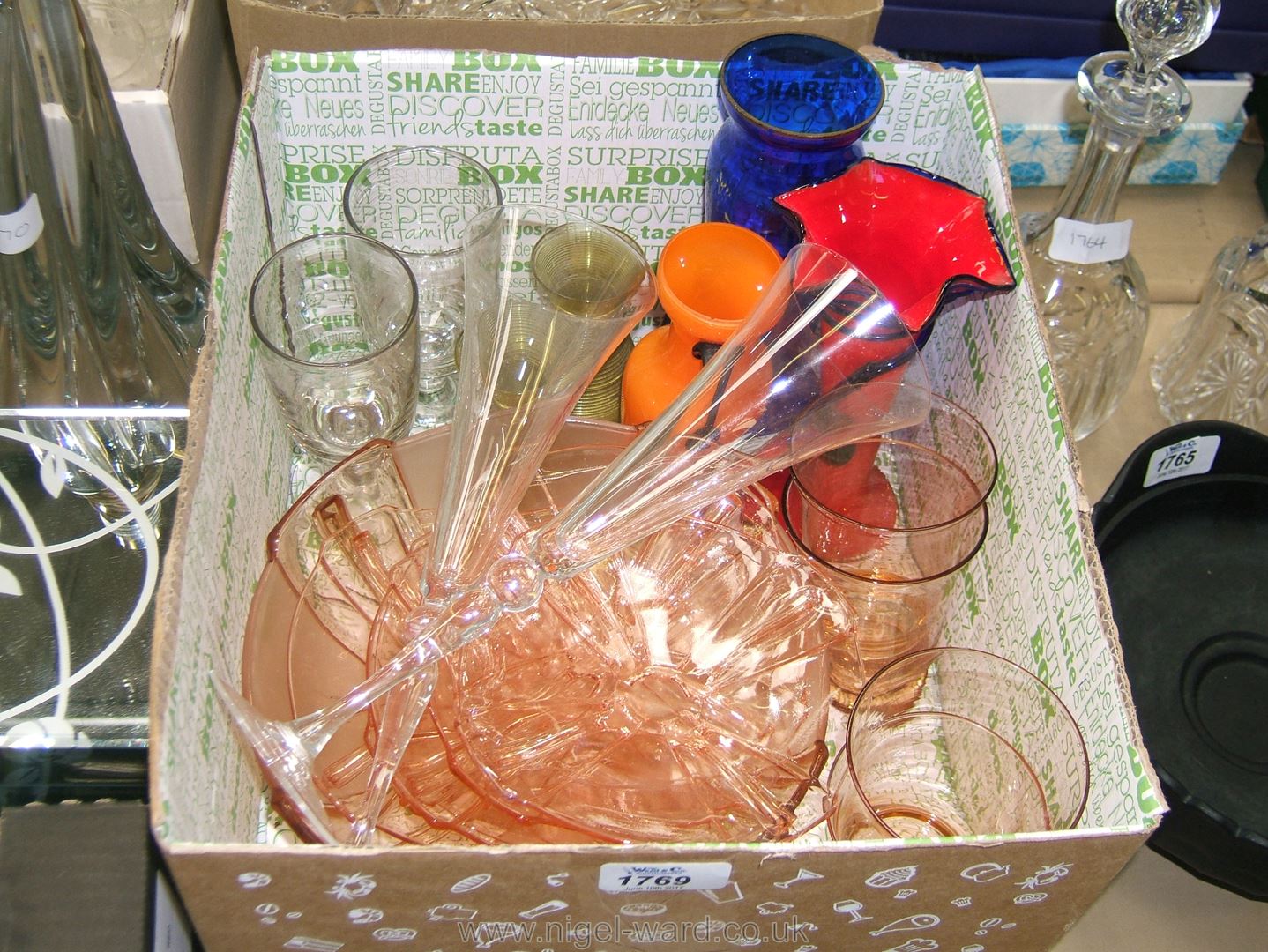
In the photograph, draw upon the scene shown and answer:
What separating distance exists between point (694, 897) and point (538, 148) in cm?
39

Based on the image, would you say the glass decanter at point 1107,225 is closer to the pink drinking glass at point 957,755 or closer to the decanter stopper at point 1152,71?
the decanter stopper at point 1152,71

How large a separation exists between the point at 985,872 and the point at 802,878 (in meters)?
0.06

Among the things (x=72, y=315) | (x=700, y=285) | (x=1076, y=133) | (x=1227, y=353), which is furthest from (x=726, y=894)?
(x=1076, y=133)

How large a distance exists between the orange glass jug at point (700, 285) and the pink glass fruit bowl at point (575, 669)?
37mm

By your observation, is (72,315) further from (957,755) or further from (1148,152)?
(1148,152)

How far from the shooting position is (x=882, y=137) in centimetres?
62

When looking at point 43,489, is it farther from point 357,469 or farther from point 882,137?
point 882,137

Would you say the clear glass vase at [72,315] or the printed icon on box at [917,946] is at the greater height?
the clear glass vase at [72,315]

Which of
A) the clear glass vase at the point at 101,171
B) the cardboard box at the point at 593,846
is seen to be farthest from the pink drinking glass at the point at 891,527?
the clear glass vase at the point at 101,171

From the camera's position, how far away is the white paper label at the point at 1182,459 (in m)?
0.59

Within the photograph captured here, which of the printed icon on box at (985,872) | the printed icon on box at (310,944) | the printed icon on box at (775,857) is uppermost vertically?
the printed icon on box at (775,857)

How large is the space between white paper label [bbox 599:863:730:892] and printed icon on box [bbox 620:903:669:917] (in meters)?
0.01

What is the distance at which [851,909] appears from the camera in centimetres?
39

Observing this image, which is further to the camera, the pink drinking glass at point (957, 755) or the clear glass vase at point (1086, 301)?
the clear glass vase at point (1086, 301)
